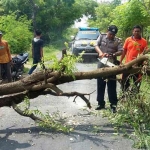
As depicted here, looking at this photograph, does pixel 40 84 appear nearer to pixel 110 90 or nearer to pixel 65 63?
pixel 65 63

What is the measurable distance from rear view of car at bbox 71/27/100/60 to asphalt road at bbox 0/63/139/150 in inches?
392

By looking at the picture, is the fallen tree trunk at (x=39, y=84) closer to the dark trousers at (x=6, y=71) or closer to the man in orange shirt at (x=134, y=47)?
the man in orange shirt at (x=134, y=47)

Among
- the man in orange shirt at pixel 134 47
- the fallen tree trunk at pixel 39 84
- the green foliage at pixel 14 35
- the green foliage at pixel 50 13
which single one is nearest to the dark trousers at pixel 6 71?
the fallen tree trunk at pixel 39 84

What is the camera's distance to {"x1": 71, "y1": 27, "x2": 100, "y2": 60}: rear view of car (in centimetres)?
1659

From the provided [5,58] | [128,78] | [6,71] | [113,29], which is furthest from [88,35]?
[128,78]

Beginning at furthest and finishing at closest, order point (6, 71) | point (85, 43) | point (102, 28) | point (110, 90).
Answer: point (102, 28) < point (85, 43) < point (6, 71) < point (110, 90)

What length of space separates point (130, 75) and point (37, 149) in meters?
2.16

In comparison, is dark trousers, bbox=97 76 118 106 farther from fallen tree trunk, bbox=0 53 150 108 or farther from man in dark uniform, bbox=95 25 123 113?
fallen tree trunk, bbox=0 53 150 108

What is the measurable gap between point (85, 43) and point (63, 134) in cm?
1237

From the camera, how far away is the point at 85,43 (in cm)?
1725

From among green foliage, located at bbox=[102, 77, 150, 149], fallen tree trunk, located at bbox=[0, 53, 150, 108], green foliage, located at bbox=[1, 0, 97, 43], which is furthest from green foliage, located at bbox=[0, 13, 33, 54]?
green foliage, located at bbox=[1, 0, 97, 43]

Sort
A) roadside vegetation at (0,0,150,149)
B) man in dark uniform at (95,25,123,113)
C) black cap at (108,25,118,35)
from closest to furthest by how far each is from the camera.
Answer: roadside vegetation at (0,0,150,149) < black cap at (108,25,118,35) < man in dark uniform at (95,25,123,113)

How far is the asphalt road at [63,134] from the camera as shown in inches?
186

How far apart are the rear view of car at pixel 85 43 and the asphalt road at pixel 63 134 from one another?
995 centimetres
